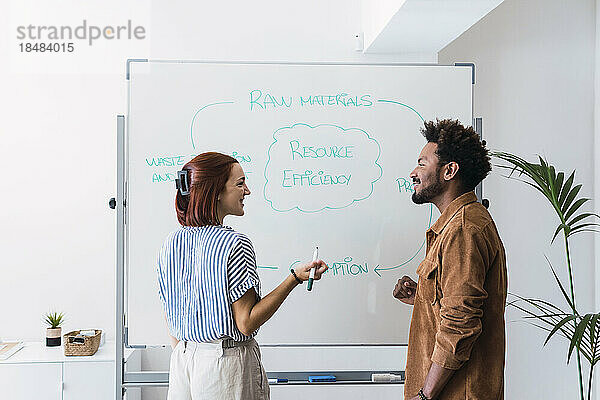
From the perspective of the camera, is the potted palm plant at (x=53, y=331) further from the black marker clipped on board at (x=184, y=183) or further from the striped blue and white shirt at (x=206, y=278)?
the black marker clipped on board at (x=184, y=183)

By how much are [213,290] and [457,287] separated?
2.14 feet

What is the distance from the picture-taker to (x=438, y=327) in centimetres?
195

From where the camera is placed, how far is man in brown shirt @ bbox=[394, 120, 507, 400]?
1.87 m

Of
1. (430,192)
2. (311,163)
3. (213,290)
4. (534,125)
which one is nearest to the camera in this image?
(213,290)

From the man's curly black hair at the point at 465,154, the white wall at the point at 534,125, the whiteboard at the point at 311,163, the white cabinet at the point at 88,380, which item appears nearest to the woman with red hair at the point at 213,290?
the man's curly black hair at the point at 465,154

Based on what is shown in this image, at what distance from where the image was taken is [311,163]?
268 cm

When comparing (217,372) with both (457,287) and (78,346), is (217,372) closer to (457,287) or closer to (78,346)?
(457,287)

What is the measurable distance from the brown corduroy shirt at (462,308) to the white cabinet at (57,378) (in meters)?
1.46

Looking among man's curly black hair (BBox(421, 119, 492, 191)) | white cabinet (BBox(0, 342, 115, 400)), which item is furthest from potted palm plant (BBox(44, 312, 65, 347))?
man's curly black hair (BBox(421, 119, 492, 191))

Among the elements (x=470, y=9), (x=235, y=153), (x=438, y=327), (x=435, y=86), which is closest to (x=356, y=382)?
(x=438, y=327)

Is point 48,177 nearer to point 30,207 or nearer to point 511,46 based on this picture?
point 30,207

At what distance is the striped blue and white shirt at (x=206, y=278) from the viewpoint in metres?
1.95

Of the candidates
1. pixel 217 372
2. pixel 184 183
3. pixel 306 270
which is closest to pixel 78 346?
pixel 217 372

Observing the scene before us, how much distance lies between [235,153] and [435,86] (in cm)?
80
